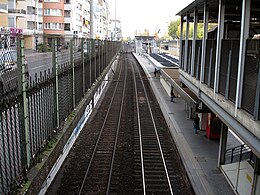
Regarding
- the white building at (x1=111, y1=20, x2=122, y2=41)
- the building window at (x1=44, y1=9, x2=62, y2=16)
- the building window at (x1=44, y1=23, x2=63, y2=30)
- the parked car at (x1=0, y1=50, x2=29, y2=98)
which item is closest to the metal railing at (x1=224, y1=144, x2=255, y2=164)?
the parked car at (x1=0, y1=50, x2=29, y2=98)

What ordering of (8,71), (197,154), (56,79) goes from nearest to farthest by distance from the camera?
(8,71) < (56,79) < (197,154)

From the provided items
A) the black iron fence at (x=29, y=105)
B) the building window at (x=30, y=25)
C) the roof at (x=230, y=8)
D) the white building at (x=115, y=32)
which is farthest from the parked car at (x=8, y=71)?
the white building at (x=115, y=32)

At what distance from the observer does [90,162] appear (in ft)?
34.5

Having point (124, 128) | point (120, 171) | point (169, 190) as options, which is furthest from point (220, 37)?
point (124, 128)

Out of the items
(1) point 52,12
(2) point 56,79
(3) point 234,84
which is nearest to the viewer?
(3) point 234,84

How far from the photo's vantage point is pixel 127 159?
1098 cm

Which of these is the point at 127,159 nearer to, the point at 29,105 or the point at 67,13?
the point at 29,105

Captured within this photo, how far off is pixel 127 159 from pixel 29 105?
5.93 metres

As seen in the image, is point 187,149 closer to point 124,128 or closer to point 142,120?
point 124,128

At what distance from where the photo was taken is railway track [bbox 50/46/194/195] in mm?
8883

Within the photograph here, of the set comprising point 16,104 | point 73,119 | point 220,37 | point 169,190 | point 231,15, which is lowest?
point 169,190

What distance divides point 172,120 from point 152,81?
15566 millimetres

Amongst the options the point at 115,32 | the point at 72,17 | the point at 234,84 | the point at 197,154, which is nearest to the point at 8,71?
the point at 234,84

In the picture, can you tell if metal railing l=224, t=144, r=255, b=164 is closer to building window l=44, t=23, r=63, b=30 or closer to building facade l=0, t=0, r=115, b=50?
building facade l=0, t=0, r=115, b=50
